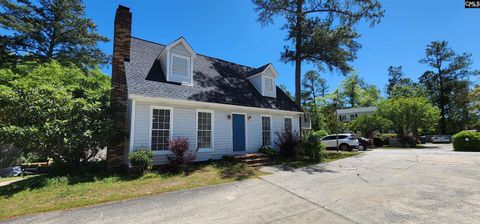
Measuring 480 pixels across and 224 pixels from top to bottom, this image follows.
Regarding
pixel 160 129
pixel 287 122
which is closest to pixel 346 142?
pixel 287 122

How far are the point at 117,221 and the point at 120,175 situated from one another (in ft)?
15.0

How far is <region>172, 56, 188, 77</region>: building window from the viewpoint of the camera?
11.5m

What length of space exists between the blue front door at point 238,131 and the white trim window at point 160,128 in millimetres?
3680

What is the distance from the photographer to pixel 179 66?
11.8 meters

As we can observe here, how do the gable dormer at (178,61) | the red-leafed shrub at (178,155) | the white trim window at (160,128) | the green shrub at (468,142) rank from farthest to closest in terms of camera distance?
the green shrub at (468,142) → the gable dormer at (178,61) → the white trim window at (160,128) → the red-leafed shrub at (178,155)

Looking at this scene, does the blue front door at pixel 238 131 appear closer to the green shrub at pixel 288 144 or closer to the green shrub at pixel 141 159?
the green shrub at pixel 288 144

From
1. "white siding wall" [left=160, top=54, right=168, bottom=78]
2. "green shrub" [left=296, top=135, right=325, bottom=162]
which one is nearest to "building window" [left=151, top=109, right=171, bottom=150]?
"white siding wall" [left=160, top=54, right=168, bottom=78]

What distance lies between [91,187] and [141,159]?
1.84 m

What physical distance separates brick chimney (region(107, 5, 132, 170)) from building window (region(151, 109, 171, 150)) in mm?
1153

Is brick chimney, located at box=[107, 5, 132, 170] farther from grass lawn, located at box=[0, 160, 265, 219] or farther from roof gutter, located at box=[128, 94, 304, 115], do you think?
grass lawn, located at box=[0, 160, 265, 219]

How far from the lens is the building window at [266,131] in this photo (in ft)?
45.4

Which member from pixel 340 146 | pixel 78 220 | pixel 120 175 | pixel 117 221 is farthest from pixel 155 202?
pixel 340 146

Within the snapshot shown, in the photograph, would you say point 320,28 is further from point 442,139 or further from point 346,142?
point 442,139

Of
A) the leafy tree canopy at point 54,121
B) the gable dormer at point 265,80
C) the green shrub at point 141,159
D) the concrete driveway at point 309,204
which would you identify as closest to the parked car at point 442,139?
the gable dormer at point 265,80
